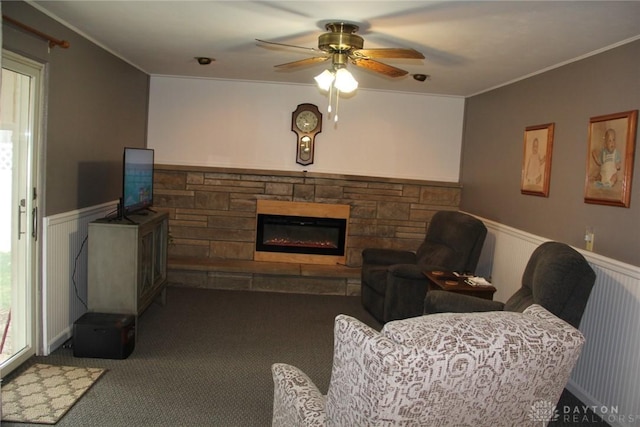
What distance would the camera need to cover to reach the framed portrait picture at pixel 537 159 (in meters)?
4.11

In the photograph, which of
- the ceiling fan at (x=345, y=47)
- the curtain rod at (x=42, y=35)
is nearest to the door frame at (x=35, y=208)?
the curtain rod at (x=42, y=35)

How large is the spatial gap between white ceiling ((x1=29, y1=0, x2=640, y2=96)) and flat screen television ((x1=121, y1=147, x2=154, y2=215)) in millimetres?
914

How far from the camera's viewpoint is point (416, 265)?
180 inches

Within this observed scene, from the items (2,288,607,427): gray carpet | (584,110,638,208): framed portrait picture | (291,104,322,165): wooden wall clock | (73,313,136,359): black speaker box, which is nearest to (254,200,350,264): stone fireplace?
(291,104,322,165): wooden wall clock

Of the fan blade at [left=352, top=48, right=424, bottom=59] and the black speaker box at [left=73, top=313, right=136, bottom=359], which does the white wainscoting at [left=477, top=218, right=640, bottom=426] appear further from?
the black speaker box at [left=73, top=313, right=136, bottom=359]

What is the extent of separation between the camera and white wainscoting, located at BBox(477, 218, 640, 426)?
118 inches

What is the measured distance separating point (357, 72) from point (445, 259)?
1.97 metres

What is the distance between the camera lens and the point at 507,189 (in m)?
4.88

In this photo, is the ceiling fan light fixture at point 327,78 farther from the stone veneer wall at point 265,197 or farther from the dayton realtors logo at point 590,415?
the stone veneer wall at point 265,197

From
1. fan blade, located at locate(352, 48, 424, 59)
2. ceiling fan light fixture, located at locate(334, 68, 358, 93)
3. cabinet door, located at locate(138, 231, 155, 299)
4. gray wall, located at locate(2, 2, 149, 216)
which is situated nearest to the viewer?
fan blade, located at locate(352, 48, 424, 59)

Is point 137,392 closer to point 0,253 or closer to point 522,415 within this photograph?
point 0,253

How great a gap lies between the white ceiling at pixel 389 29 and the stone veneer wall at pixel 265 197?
1500mm

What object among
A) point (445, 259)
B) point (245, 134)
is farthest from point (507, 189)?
point (245, 134)

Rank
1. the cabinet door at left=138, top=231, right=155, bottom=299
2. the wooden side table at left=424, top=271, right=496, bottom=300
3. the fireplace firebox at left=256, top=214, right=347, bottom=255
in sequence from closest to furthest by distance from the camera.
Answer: the wooden side table at left=424, top=271, right=496, bottom=300 → the cabinet door at left=138, top=231, right=155, bottom=299 → the fireplace firebox at left=256, top=214, right=347, bottom=255
